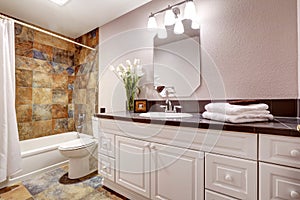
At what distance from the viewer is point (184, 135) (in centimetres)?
111

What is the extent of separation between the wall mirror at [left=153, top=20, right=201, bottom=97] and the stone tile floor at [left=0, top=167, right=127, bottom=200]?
1.31 meters

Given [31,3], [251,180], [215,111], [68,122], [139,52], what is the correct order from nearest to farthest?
[251,180] < [215,111] < [31,3] < [139,52] < [68,122]

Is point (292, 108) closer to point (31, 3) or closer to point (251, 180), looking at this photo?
point (251, 180)

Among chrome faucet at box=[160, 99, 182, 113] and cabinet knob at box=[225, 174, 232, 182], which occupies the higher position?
chrome faucet at box=[160, 99, 182, 113]

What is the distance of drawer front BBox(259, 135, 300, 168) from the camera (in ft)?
2.51

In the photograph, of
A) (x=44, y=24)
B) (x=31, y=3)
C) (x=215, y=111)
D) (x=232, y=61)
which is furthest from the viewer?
(x=44, y=24)

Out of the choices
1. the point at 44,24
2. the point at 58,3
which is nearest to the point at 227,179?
the point at 58,3

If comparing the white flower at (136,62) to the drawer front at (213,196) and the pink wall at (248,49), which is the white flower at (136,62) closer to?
the pink wall at (248,49)

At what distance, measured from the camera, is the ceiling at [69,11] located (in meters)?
1.97

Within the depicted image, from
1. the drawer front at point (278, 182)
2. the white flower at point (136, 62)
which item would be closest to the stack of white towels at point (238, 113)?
the drawer front at point (278, 182)

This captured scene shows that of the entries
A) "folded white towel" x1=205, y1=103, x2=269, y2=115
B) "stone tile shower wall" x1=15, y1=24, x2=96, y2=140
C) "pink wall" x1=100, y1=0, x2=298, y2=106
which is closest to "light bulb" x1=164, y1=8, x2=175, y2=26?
"pink wall" x1=100, y1=0, x2=298, y2=106

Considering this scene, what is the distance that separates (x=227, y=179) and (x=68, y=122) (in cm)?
286

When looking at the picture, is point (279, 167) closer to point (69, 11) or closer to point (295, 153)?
point (295, 153)

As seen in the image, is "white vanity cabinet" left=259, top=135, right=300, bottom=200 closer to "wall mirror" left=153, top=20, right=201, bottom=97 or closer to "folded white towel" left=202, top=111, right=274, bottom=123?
"folded white towel" left=202, top=111, right=274, bottom=123
